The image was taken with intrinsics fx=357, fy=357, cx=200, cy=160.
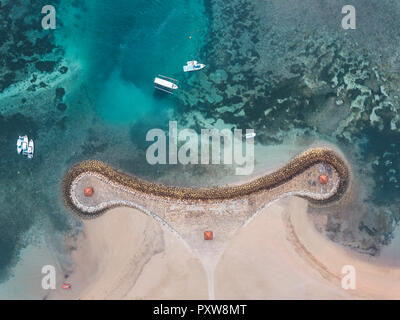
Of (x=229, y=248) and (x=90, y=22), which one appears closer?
(x=229, y=248)

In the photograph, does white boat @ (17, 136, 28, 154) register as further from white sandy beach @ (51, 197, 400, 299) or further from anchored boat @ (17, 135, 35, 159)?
white sandy beach @ (51, 197, 400, 299)

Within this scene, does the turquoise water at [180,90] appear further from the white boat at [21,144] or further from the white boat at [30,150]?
the white boat at [21,144]

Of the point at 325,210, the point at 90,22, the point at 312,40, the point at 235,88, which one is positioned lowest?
the point at 325,210

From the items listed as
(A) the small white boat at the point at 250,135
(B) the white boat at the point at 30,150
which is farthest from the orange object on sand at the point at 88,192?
(A) the small white boat at the point at 250,135

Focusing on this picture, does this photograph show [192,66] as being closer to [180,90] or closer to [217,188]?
[180,90]

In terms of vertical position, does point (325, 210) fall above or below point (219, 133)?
below

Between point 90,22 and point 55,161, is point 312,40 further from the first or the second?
point 55,161

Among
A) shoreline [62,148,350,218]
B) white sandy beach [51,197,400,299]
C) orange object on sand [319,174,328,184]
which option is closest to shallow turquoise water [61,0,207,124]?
shoreline [62,148,350,218]
